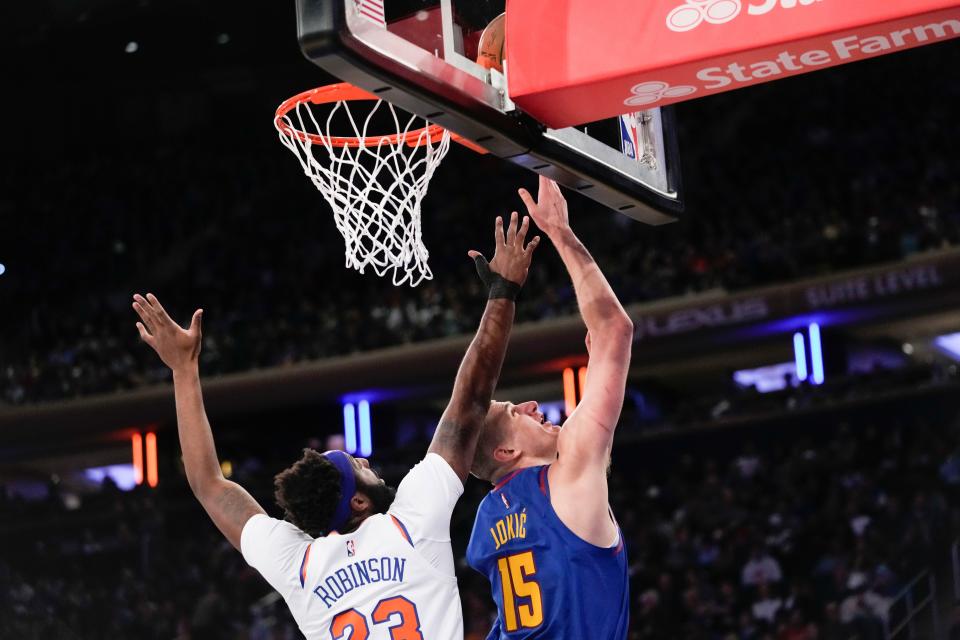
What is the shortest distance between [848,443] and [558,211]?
11496 mm

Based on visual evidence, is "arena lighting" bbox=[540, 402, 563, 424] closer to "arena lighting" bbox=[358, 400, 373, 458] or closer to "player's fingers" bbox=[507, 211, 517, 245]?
"arena lighting" bbox=[358, 400, 373, 458]

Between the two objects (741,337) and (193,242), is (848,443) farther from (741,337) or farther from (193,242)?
(193,242)

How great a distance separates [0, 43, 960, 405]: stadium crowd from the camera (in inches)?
679

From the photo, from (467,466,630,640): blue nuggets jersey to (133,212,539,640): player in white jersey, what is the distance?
29 cm

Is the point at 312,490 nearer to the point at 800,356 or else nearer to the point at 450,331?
the point at 450,331

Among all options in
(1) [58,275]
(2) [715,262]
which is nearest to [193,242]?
(1) [58,275]

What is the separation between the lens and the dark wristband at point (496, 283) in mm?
3990

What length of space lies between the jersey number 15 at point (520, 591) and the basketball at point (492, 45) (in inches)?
55.4

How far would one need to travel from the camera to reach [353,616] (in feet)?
11.9

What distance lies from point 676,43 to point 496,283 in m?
0.87

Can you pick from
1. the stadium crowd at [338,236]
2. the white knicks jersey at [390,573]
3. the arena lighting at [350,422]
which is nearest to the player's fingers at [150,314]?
the white knicks jersey at [390,573]

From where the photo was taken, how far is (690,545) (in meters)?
14.4

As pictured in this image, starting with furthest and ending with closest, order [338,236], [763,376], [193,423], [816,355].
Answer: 1. [338,236]
2. [763,376]
3. [816,355]
4. [193,423]

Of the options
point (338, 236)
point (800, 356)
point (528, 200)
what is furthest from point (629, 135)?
point (338, 236)
